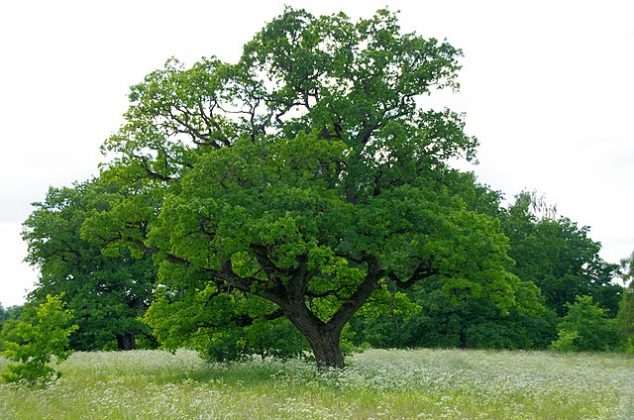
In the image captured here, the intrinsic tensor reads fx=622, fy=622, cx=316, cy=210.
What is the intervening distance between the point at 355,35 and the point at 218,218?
9.76 m

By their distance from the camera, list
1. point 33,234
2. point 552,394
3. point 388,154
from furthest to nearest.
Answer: point 33,234 < point 388,154 < point 552,394

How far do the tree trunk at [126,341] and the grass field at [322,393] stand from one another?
27.0m

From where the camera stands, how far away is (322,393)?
17.1 metres

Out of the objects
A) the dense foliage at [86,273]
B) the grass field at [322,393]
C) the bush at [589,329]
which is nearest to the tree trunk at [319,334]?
the grass field at [322,393]

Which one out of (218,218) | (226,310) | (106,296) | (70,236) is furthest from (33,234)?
(218,218)

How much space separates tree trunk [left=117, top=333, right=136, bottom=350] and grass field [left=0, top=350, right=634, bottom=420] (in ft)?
88.7

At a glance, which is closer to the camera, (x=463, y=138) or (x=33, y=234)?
(x=463, y=138)

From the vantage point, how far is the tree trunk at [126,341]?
Answer: 2098 inches

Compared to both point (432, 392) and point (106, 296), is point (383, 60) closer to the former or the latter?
point (432, 392)

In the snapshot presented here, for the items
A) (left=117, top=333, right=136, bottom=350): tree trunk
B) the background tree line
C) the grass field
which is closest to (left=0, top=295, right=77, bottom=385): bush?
the grass field

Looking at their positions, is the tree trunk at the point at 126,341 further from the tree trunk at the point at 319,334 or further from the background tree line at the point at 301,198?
the tree trunk at the point at 319,334

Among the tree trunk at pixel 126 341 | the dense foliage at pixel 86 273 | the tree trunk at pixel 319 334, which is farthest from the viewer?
the tree trunk at pixel 126 341

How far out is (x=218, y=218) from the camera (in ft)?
64.4

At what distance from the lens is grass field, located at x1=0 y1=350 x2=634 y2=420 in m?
13.8
